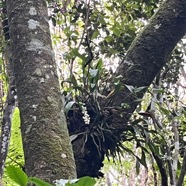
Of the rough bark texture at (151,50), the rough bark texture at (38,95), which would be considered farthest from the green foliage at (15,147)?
the rough bark texture at (38,95)

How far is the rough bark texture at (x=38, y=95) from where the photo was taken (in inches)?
32.7

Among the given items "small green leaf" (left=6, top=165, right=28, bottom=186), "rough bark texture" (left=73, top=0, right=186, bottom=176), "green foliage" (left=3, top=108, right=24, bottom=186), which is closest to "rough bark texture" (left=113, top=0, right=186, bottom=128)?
"rough bark texture" (left=73, top=0, right=186, bottom=176)

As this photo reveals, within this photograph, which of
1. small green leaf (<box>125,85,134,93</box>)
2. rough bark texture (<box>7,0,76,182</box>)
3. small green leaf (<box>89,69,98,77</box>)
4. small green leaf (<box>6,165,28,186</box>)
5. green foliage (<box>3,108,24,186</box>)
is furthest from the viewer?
green foliage (<box>3,108,24,186</box>)

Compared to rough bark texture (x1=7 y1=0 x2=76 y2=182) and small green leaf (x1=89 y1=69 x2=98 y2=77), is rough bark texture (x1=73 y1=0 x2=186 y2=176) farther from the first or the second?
rough bark texture (x1=7 y1=0 x2=76 y2=182)

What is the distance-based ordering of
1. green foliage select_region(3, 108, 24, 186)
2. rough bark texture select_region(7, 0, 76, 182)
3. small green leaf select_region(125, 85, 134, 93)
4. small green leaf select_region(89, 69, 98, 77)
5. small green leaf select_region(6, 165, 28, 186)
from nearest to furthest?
small green leaf select_region(6, 165, 28, 186) → rough bark texture select_region(7, 0, 76, 182) → small green leaf select_region(125, 85, 134, 93) → small green leaf select_region(89, 69, 98, 77) → green foliage select_region(3, 108, 24, 186)

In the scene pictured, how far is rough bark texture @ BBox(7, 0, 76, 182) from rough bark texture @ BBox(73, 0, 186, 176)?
1.57ft

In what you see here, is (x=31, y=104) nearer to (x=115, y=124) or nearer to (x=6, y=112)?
(x=115, y=124)

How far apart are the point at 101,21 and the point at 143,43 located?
524mm

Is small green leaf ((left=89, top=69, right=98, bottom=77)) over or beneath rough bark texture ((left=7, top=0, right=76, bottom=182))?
over

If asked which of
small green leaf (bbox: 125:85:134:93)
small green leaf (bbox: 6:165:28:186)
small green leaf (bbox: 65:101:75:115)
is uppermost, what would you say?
small green leaf (bbox: 125:85:134:93)

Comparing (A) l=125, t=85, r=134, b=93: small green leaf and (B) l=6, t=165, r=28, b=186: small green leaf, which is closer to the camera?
(B) l=6, t=165, r=28, b=186: small green leaf

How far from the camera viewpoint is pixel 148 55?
150 cm

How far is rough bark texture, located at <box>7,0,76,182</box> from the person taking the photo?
83 cm

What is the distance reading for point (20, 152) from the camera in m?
1.94
